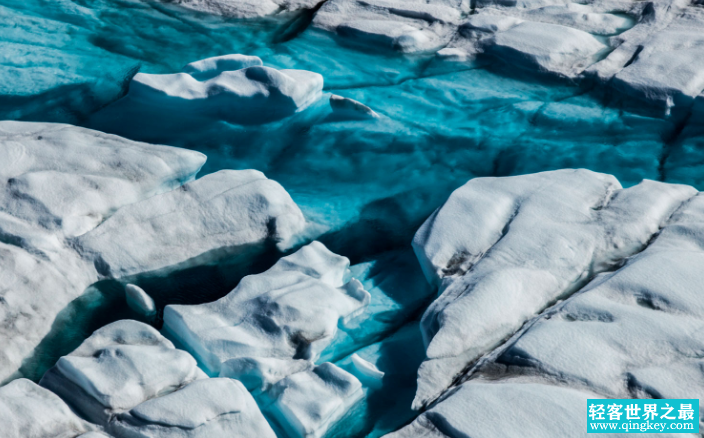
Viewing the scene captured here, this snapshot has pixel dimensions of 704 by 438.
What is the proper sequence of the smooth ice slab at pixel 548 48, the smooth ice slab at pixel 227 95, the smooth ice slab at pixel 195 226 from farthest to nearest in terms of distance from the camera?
1. the smooth ice slab at pixel 548 48
2. the smooth ice slab at pixel 227 95
3. the smooth ice slab at pixel 195 226

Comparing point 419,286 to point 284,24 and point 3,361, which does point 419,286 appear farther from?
point 284,24

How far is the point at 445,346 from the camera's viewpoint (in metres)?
1.98

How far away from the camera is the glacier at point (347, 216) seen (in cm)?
186

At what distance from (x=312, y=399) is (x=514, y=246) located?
0.82 meters

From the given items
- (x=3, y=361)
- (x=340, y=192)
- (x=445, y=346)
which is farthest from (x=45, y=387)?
(x=340, y=192)

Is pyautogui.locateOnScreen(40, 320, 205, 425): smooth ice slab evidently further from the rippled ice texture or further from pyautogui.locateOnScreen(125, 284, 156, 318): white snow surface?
the rippled ice texture

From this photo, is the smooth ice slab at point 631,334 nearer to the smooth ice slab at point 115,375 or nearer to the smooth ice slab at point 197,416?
the smooth ice slab at point 197,416

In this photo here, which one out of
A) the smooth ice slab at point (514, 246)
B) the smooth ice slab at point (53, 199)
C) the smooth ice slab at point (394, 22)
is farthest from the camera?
the smooth ice slab at point (394, 22)

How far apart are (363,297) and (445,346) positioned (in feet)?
1.27

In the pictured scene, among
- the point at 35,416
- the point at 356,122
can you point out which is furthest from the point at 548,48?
the point at 35,416

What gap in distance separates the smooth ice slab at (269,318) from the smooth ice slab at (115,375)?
92 mm

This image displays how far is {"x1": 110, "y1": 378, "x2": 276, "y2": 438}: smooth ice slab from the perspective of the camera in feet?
5.73

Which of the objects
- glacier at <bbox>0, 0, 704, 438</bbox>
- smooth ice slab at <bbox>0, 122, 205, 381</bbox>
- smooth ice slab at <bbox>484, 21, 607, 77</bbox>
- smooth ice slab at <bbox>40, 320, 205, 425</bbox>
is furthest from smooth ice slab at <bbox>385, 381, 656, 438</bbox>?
smooth ice slab at <bbox>484, 21, 607, 77</bbox>

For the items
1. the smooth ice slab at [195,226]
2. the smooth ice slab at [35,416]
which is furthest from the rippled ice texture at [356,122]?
the smooth ice slab at [35,416]
